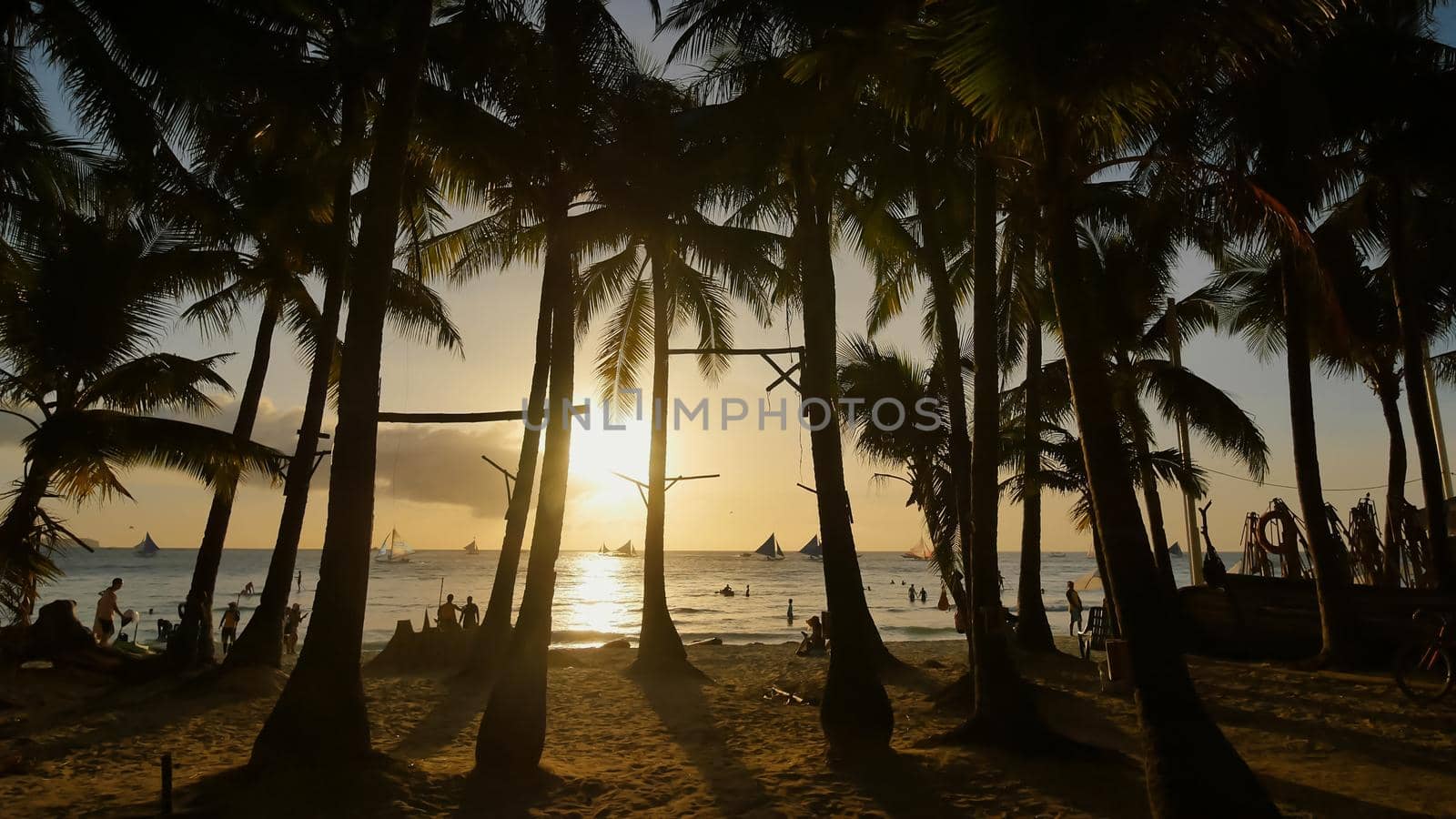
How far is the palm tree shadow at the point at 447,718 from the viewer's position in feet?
33.4

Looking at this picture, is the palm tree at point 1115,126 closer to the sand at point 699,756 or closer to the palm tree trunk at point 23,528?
the sand at point 699,756

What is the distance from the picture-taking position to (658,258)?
1672 centimetres

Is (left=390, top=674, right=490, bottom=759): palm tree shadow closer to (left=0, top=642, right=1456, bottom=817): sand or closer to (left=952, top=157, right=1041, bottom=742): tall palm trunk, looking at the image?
(left=0, top=642, right=1456, bottom=817): sand

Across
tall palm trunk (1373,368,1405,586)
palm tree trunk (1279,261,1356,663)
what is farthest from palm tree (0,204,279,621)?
tall palm trunk (1373,368,1405,586)

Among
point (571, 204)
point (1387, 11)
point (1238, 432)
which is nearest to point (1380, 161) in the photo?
point (1387, 11)

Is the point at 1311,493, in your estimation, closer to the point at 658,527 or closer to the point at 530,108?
the point at 658,527

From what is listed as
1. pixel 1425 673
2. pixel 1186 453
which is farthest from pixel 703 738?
pixel 1186 453

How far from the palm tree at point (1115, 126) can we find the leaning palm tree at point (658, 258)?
536 cm

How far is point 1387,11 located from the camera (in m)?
14.5

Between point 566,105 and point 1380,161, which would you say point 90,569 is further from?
point 1380,161

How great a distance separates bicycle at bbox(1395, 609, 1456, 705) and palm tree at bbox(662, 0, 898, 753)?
23.7ft

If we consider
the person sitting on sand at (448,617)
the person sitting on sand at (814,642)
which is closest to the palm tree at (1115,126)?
the person sitting on sand at (814,642)

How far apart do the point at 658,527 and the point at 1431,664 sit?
42.5ft

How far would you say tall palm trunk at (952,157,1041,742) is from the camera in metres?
8.65
